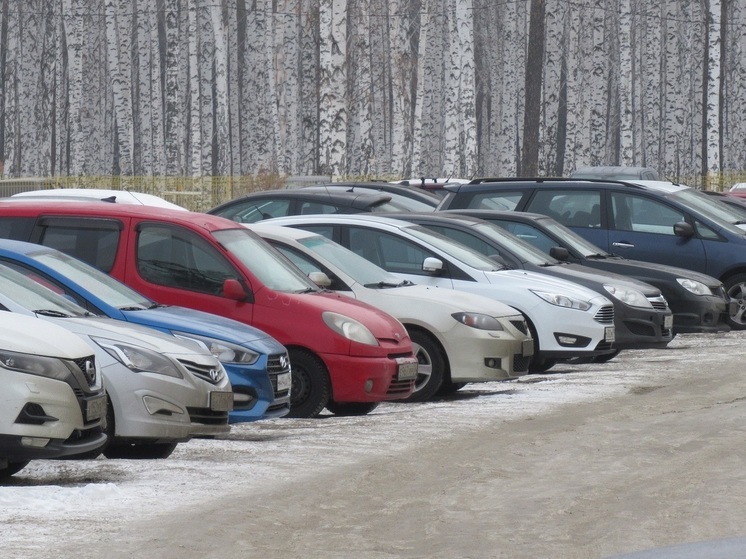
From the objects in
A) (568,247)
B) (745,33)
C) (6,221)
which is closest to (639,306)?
(568,247)

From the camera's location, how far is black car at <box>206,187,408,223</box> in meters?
18.7

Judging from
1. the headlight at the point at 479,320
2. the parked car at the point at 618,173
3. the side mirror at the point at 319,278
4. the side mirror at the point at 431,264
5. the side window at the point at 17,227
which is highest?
the parked car at the point at 618,173

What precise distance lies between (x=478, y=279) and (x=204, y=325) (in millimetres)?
4560

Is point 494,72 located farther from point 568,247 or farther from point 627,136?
point 568,247

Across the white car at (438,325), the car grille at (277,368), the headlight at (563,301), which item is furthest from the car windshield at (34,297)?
the headlight at (563,301)

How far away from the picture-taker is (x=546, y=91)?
126ft

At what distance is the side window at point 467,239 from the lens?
16.2 meters

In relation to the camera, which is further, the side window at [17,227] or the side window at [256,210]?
the side window at [256,210]

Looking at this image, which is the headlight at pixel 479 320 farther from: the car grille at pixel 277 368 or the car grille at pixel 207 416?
the car grille at pixel 207 416

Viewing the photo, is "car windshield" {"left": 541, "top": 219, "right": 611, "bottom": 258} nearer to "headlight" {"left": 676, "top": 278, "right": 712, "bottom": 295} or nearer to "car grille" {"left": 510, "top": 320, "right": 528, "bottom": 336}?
"headlight" {"left": 676, "top": 278, "right": 712, "bottom": 295}

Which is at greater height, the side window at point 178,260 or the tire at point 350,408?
the side window at point 178,260

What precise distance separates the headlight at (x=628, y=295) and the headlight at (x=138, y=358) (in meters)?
7.39

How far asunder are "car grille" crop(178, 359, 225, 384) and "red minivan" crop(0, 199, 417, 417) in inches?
77.4

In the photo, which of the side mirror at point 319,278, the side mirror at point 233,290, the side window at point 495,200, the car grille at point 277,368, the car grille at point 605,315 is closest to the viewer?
the car grille at point 277,368
